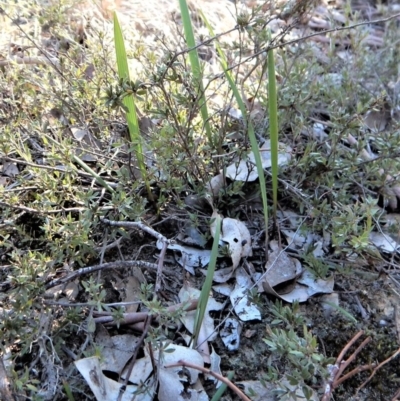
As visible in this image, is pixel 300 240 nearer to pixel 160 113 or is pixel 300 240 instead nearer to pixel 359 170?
pixel 359 170

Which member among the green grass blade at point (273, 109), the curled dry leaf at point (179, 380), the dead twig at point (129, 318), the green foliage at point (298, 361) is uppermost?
the green grass blade at point (273, 109)

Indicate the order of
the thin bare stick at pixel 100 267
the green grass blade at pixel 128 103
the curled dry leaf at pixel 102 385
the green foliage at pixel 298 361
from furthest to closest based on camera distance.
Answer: the green grass blade at pixel 128 103 < the thin bare stick at pixel 100 267 < the curled dry leaf at pixel 102 385 < the green foliage at pixel 298 361

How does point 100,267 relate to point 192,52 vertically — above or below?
below

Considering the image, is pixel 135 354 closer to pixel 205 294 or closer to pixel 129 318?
pixel 129 318

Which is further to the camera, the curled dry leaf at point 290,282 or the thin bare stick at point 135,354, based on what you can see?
the curled dry leaf at point 290,282

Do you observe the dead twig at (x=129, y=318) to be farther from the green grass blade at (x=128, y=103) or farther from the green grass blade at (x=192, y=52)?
the green grass blade at (x=192, y=52)

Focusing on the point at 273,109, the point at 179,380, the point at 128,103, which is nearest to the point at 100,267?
the point at 179,380

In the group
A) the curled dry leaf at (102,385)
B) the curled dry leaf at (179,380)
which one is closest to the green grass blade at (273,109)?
the curled dry leaf at (179,380)

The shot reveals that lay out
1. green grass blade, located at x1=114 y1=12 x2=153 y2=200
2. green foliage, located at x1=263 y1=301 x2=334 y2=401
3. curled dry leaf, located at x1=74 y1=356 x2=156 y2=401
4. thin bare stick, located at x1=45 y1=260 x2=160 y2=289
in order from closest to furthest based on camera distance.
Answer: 1. green foliage, located at x1=263 y1=301 x2=334 y2=401
2. curled dry leaf, located at x1=74 y1=356 x2=156 y2=401
3. thin bare stick, located at x1=45 y1=260 x2=160 y2=289
4. green grass blade, located at x1=114 y1=12 x2=153 y2=200

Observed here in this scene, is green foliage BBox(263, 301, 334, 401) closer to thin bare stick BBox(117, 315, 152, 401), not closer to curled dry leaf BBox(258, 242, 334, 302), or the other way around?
curled dry leaf BBox(258, 242, 334, 302)

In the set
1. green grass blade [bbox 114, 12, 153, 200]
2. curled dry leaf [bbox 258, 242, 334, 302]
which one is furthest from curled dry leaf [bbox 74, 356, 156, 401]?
green grass blade [bbox 114, 12, 153, 200]

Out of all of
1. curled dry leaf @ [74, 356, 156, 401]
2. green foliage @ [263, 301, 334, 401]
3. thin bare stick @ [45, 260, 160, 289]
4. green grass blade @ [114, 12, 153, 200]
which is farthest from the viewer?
green grass blade @ [114, 12, 153, 200]

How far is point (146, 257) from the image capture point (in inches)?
69.1

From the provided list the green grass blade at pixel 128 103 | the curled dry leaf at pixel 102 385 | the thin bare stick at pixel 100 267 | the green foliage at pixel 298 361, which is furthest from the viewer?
the green grass blade at pixel 128 103
